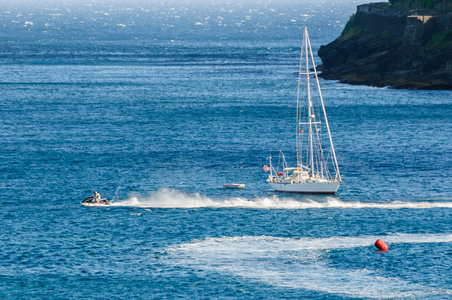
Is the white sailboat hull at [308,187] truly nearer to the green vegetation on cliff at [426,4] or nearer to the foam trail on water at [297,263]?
the foam trail on water at [297,263]

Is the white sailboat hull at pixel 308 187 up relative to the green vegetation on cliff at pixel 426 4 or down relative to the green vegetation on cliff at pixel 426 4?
down

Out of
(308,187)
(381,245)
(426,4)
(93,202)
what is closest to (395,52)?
(426,4)

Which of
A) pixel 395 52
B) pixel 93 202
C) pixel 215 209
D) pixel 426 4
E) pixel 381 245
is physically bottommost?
pixel 215 209

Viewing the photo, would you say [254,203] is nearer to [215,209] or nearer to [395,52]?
[215,209]

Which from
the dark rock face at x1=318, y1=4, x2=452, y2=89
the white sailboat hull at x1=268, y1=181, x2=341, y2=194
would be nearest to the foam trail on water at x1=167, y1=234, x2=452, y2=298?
the white sailboat hull at x1=268, y1=181, x2=341, y2=194

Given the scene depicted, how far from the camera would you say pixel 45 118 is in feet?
431

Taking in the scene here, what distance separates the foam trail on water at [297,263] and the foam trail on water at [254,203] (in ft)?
31.1

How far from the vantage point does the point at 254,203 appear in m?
76.1

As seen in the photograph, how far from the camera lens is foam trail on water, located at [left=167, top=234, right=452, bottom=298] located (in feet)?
176

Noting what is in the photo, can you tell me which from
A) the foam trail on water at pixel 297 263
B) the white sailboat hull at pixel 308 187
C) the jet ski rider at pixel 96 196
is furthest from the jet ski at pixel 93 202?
the white sailboat hull at pixel 308 187

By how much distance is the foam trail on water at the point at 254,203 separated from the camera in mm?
74688

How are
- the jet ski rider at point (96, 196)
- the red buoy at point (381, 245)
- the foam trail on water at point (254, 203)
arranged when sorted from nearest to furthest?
the red buoy at point (381, 245) < the foam trail on water at point (254, 203) < the jet ski rider at point (96, 196)

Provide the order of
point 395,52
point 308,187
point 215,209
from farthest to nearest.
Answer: point 395,52, point 308,187, point 215,209

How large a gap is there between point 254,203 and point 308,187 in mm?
6782
